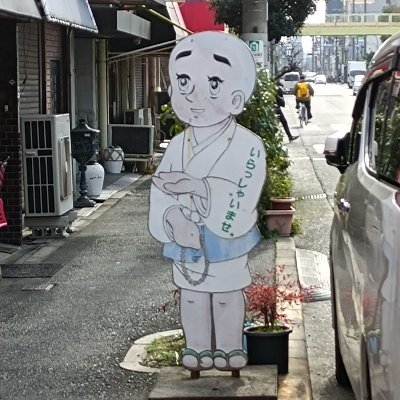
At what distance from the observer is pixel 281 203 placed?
460 inches

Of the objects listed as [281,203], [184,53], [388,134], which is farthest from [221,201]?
[281,203]

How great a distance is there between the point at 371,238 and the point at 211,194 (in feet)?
6.05

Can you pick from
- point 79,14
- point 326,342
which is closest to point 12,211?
point 79,14

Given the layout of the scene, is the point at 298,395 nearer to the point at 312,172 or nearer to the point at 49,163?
the point at 49,163

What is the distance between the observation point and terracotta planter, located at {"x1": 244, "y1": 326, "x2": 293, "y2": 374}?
246 inches

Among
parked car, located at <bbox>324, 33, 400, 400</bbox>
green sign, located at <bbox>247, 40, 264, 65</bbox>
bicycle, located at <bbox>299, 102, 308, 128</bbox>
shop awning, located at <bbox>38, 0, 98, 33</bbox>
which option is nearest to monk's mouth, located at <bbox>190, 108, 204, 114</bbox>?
parked car, located at <bbox>324, 33, 400, 400</bbox>

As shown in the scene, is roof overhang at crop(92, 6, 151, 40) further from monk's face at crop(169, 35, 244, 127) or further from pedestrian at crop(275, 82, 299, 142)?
monk's face at crop(169, 35, 244, 127)

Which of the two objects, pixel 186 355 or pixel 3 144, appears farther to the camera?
pixel 3 144

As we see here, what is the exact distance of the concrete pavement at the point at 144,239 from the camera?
20.7 ft

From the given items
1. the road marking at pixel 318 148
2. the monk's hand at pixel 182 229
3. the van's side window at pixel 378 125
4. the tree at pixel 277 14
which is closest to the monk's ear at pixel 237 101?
the monk's hand at pixel 182 229

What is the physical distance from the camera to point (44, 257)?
10.9m

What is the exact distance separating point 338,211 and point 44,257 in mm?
5623

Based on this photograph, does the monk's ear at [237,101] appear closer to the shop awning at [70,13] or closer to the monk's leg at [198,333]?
the monk's leg at [198,333]

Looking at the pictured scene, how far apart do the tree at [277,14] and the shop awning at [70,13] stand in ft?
44.4
